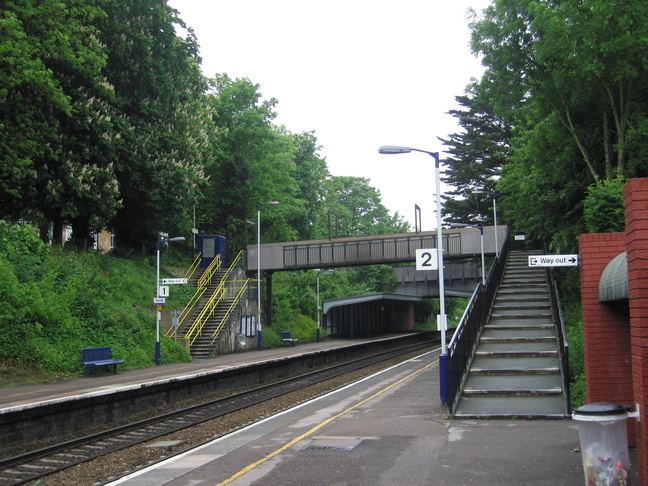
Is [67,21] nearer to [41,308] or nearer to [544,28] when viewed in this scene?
[41,308]

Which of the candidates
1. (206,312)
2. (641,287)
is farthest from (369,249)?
(641,287)

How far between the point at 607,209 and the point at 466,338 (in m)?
5.37

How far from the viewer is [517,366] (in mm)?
14406

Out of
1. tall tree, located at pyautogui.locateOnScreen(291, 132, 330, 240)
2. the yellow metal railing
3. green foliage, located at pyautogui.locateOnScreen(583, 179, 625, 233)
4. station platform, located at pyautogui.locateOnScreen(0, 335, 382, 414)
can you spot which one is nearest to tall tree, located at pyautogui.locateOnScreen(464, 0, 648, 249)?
green foliage, located at pyautogui.locateOnScreen(583, 179, 625, 233)

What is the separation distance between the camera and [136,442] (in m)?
12.9

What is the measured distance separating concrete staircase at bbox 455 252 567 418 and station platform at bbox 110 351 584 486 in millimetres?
698

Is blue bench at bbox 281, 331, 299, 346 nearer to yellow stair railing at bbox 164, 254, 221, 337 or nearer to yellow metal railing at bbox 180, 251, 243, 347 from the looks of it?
yellow metal railing at bbox 180, 251, 243, 347

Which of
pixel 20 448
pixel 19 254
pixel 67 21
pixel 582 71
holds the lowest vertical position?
pixel 20 448

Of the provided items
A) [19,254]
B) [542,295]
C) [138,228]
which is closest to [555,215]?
[542,295]

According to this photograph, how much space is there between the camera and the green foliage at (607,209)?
16.0 metres

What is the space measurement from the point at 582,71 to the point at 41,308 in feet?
62.3

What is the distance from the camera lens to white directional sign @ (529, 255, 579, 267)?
13047 millimetres

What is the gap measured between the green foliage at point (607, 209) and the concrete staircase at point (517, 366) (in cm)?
296

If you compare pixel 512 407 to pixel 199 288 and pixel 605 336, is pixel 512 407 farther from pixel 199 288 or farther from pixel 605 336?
pixel 199 288
